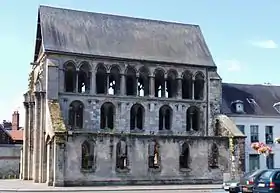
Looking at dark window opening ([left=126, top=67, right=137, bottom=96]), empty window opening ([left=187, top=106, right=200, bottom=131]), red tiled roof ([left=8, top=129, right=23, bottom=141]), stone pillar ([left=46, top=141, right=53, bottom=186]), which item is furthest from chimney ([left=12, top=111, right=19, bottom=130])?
stone pillar ([left=46, top=141, right=53, bottom=186])

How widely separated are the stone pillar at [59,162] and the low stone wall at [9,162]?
2056 centimetres

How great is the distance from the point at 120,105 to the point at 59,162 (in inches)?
412

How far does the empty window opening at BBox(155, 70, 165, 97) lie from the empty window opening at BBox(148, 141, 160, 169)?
24.1 ft

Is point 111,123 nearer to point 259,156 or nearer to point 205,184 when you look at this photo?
point 205,184

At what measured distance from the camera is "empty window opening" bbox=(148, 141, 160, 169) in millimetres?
50781

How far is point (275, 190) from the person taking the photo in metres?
30.7

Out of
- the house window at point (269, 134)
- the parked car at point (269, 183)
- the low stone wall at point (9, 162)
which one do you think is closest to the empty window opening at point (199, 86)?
the house window at point (269, 134)

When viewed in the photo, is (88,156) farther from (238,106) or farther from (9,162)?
(9,162)

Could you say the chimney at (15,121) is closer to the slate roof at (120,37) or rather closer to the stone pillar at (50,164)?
the slate roof at (120,37)

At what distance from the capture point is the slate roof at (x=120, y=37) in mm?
54000

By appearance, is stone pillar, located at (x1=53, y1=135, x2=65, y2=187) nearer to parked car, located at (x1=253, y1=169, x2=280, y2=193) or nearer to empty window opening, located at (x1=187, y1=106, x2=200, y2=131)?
empty window opening, located at (x1=187, y1=106, x2=200, y2=131)

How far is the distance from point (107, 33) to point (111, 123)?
29.9ft

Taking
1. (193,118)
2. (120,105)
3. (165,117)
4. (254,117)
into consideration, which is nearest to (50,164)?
(120,105)

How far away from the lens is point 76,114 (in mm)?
53656
